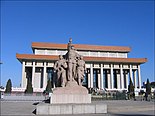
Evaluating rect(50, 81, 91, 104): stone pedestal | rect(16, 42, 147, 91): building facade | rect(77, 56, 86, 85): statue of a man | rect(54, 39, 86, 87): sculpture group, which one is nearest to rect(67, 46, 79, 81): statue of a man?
rect(54, 39, 86, 87): sculpture group

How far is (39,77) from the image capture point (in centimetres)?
6725

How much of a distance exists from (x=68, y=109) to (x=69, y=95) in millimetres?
1632

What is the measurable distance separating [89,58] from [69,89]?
50.3 meters

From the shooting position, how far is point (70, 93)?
10719mm

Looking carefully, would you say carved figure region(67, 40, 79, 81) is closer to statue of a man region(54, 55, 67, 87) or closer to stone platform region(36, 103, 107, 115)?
statue of a man region(54, 55, 67, 87)

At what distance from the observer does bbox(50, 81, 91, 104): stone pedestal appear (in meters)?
10.5

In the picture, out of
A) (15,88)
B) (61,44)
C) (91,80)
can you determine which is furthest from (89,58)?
(15,88)

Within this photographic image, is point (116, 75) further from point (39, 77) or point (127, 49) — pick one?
point (39, 77)

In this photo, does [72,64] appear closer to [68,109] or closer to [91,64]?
[68,109]

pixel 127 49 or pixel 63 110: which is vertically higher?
pixel 127 49

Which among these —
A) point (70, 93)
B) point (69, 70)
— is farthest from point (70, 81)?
point (70, 93)

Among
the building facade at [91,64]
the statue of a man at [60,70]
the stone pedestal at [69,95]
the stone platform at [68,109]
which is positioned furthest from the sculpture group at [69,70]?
the building facade at [91,64]

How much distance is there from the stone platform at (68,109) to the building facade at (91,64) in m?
49.9

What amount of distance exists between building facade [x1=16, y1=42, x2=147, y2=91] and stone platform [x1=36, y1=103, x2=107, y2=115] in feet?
164
